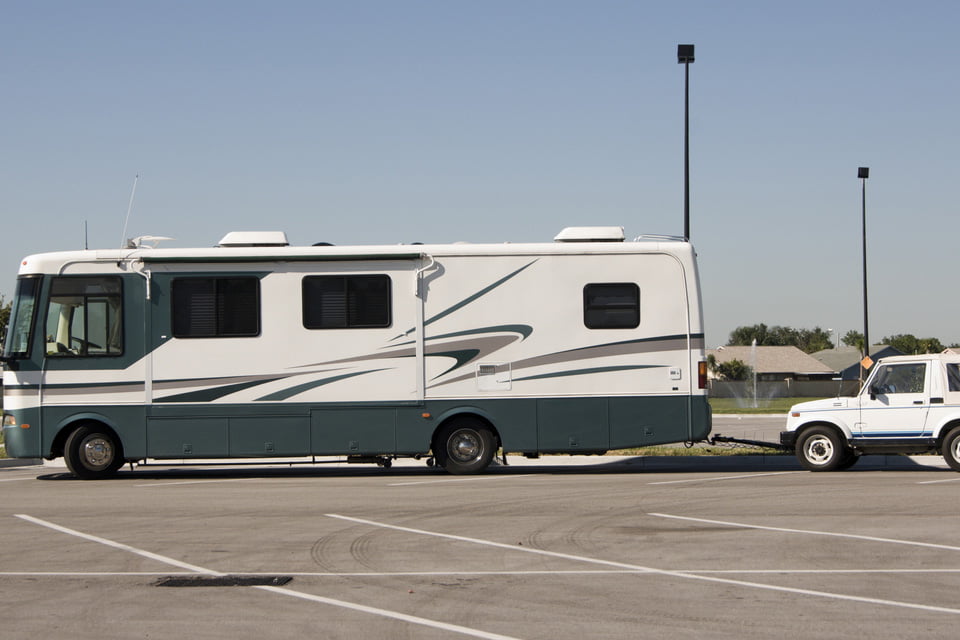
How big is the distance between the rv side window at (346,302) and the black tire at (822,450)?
6835mm

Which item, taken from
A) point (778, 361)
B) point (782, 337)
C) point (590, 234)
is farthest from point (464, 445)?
point (782, 337)

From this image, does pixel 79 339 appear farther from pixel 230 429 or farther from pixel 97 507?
pixel 97 507

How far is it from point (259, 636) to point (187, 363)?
10.6 meters

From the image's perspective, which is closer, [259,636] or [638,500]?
[259,636]

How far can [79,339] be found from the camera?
56.3ft

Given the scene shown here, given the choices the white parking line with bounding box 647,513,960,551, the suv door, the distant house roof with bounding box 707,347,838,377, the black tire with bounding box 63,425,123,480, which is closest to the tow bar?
the suv door

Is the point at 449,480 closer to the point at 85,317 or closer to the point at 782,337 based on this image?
the point at 85,317

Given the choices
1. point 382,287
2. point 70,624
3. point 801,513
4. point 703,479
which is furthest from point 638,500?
point 70,624

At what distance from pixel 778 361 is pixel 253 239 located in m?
94.2

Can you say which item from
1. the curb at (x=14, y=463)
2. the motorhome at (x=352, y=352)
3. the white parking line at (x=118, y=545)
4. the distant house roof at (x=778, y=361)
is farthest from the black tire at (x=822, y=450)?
the distant house roof at (x=778, y=361)

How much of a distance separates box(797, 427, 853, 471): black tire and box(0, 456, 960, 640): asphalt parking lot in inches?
49.1

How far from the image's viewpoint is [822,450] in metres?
Answer: 17.4

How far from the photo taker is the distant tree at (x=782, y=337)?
145 m

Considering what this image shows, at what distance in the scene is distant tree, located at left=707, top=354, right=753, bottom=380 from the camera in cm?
10106
